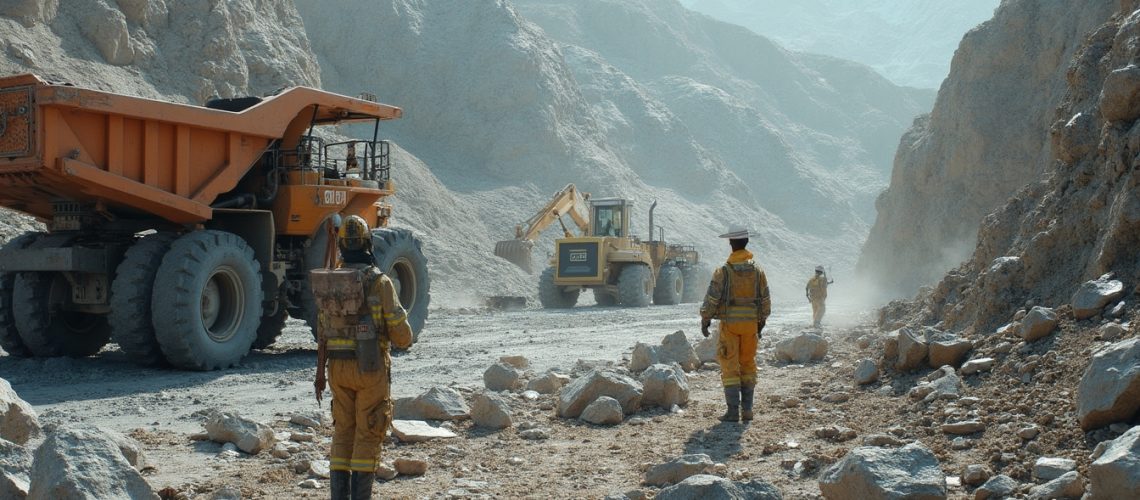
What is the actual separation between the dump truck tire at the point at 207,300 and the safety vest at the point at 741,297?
16.8ft

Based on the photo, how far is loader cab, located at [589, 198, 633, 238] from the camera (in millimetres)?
24578

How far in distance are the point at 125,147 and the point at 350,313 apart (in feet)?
18.9

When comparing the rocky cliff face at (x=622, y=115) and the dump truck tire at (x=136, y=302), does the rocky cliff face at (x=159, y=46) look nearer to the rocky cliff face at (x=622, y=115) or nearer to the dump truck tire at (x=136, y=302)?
the rocky cliff face at (x=622, y=115)

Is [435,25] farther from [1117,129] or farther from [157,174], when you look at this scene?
[1117,129]

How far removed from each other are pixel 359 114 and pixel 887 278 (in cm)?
1646

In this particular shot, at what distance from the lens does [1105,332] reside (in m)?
6.27

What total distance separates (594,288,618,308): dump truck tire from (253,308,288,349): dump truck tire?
44.1 ft

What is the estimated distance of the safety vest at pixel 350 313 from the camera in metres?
5.02

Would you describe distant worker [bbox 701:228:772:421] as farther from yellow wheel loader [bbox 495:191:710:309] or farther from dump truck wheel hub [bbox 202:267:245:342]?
yellow wheel loader [bbox 495:191:710:309]

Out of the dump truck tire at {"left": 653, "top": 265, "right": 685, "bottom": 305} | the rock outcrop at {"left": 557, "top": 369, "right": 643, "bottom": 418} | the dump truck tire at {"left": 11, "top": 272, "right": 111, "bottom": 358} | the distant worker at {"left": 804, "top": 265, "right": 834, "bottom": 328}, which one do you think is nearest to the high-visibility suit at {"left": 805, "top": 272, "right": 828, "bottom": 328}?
the distant worker at {"left": 804, "top": 265, "right": 834, "bottom": 328}

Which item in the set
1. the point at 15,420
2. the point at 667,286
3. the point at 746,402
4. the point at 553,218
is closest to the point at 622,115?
the point at 667,286

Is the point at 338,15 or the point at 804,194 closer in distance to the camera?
the point at 338,15

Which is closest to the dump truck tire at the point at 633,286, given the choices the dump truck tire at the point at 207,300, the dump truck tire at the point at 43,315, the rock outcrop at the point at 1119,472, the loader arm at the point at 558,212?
the loader arm at the point at 558,212

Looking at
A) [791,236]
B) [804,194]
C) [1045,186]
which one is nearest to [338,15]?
[791,236]
